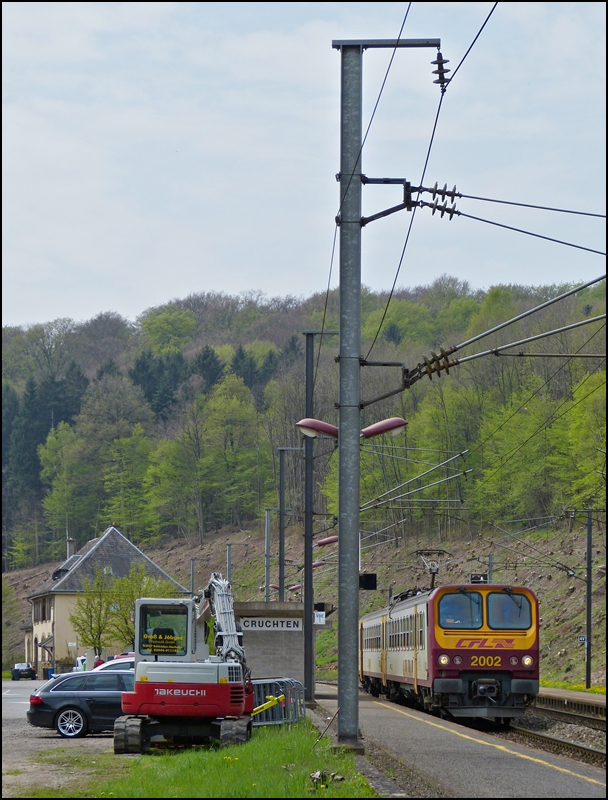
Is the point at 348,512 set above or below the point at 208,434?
below

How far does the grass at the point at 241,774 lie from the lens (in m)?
11.1

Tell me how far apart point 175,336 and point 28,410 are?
19.5 meters

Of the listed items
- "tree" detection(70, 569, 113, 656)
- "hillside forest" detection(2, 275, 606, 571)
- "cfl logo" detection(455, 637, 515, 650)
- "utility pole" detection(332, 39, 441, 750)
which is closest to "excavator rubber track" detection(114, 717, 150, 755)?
"utility pole" detection(332, 39, 441, 750)

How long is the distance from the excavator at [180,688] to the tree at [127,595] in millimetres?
40700

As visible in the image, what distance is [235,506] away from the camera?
3802 inches

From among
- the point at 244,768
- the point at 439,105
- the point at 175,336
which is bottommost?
the point at 244,768

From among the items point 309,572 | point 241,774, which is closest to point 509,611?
point 309,572

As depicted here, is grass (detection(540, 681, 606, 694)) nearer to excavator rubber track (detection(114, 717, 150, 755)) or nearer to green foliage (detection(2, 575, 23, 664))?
excavator rubber track (detection(114, 717, 150, 755))

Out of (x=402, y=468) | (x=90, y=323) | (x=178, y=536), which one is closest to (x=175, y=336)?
(x=90, y=323)

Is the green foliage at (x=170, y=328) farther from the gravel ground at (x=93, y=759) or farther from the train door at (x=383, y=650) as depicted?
the gravel ground at (x=93, y=759)

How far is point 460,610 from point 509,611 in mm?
1000

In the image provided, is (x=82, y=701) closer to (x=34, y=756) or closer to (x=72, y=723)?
(x=72, y=723)

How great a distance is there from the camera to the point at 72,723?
2178 centimetres

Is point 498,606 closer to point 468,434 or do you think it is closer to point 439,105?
point 439,105
